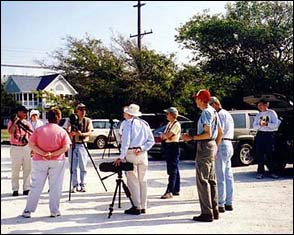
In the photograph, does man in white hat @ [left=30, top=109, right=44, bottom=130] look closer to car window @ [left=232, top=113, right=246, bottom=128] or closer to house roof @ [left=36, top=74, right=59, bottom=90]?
house roof @ [left=36, top=74, right=59, bottom=90]

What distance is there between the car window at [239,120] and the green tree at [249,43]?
19.6ft

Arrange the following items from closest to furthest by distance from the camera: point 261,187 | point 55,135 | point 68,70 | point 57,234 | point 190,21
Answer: point 57,234
point 55,135
point 261,187
point 68,70
point 190,21

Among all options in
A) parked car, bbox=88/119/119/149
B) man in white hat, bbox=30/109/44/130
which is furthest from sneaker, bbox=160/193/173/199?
parked car, bbox=88/119/119/149

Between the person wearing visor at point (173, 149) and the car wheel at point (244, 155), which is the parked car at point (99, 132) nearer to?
the car wheel at point (244, 155)

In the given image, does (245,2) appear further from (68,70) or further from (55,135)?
(55,135)

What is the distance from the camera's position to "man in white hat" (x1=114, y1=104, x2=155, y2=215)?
717 cm

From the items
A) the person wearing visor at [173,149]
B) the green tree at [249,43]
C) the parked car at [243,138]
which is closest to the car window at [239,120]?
the parked car at [243,138]

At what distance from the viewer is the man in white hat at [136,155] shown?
7.17m

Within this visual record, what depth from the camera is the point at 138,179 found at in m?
7.27

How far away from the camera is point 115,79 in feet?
68.5

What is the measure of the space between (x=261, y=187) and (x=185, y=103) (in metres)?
11.5

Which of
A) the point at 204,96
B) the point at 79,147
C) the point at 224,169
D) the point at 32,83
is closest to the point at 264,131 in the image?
the point at 224,169

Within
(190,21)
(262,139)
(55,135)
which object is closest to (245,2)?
(190,21)

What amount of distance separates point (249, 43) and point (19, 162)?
41.4 ft
